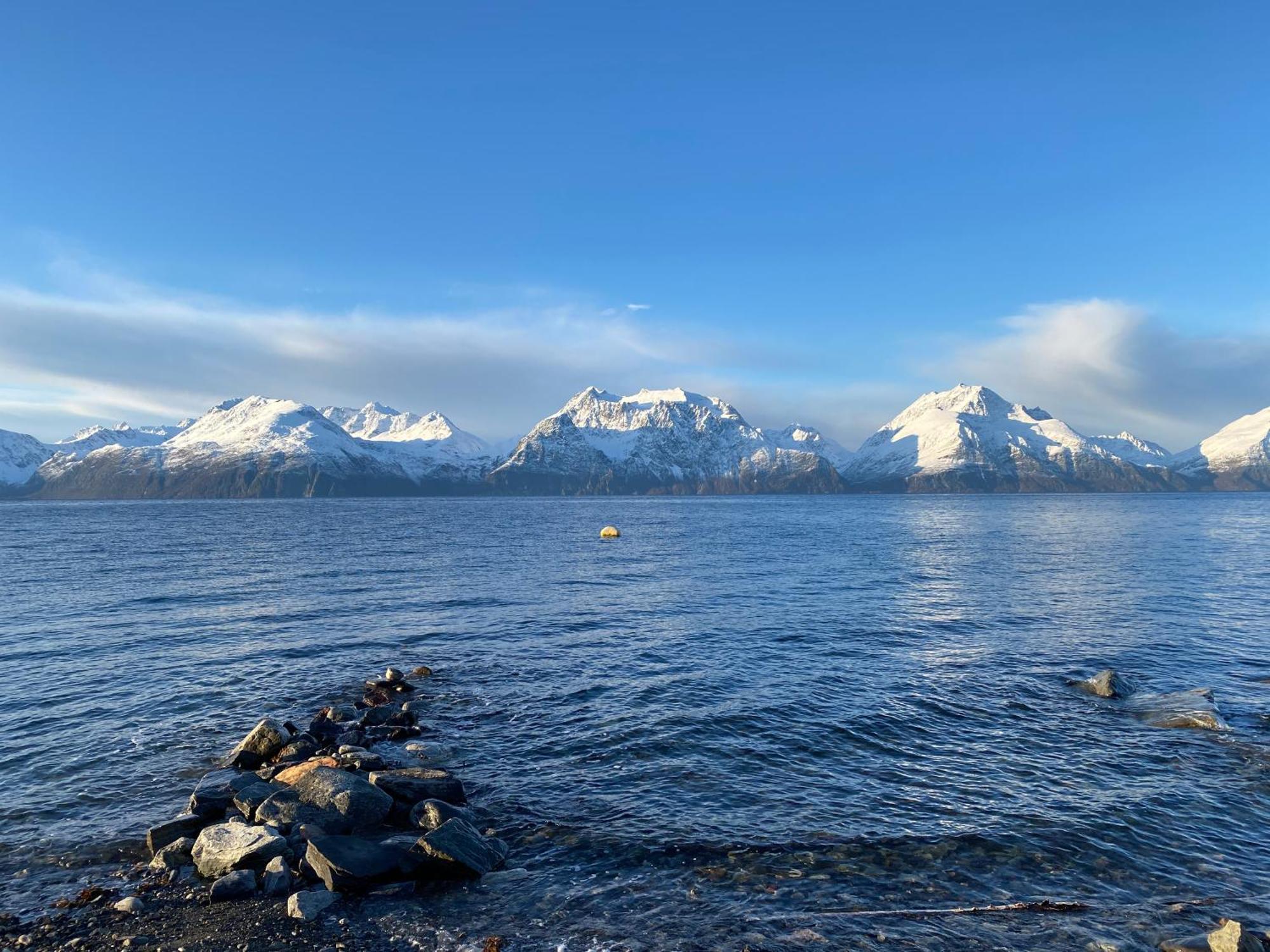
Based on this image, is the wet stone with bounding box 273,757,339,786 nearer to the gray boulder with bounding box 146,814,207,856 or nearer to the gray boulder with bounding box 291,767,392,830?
the gray boulder with bounding box 291,767,392,830

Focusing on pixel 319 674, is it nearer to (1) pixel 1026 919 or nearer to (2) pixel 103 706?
(2) pixel 103 706

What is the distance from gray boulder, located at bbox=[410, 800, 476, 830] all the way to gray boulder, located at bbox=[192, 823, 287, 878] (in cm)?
317

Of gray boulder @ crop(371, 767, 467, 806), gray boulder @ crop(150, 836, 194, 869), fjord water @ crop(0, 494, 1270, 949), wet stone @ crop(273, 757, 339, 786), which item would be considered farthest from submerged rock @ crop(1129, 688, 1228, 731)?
gray boulder @ crop(150, 836, 194, 869)

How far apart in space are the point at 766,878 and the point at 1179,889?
9.48 meters

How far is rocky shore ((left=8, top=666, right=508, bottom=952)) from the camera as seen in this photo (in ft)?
46.8

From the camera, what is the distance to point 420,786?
20172mm

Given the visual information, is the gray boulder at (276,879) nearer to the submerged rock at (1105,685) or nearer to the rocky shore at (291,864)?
the rocky shore at (291,864)

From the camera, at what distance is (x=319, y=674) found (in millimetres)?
34406

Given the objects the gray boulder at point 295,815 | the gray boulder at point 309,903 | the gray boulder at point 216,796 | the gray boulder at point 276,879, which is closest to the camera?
the gray boulder at point 309,903

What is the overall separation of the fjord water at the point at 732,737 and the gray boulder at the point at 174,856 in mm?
1569

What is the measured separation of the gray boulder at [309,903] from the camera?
1485 cm

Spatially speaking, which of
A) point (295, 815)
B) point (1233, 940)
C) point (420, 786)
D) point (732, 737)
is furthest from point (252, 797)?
point (1233, 940)

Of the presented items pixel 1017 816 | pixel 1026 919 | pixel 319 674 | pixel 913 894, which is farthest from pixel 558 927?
pixel 319 674

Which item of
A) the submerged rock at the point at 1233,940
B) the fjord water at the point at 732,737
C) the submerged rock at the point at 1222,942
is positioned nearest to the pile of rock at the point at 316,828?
the fjord water at the point at 732,737
